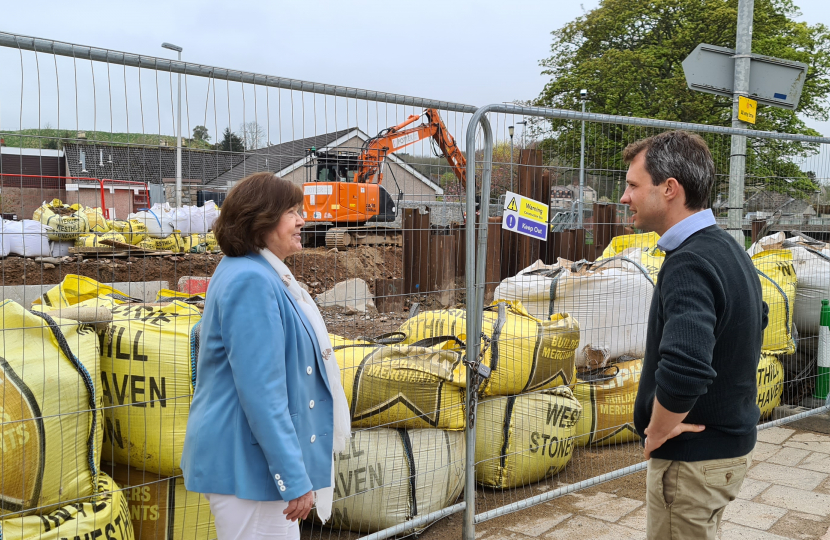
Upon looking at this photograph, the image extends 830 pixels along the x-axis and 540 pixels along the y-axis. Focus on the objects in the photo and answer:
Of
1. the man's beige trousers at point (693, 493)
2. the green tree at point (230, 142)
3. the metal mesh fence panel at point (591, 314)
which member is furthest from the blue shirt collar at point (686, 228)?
the green tree at point (230, 142)

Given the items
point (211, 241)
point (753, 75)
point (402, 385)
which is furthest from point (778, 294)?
point (211, 241)

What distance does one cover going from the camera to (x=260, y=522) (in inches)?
74.0

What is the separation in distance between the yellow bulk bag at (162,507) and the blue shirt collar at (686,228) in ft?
6.81

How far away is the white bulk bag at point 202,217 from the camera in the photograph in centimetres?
262

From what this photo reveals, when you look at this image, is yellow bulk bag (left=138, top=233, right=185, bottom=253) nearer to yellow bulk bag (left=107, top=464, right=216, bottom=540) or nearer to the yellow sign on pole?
yellow bulk bag (left=107, top=464, right=216, bottom=540)

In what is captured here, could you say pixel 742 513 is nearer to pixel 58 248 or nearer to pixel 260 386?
pixel 260 386

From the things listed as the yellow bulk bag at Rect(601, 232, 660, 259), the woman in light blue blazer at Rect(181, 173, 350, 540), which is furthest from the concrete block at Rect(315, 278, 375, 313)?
the yellow bulk bag at Rect(601, 232, 660, 259)

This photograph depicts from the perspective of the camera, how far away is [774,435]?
17.0ft

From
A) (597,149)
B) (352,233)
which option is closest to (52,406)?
(352,233)

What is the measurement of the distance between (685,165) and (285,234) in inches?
Result: 48.9

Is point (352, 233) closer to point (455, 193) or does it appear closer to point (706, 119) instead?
point (455, 193)

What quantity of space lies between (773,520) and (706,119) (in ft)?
80.8

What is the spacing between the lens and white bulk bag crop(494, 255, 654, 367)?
14.3ft

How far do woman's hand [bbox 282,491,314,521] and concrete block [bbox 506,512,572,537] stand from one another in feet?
6.35
